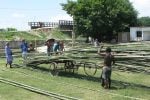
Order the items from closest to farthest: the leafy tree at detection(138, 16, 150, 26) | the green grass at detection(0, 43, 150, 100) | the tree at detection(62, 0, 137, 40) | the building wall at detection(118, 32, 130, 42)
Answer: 1. the green grass at detection(0, 43, 150, 100)
2. the tree at detection(62, 0, 137, 40)
3. the building wall at detection(118, 32, 130, 42)
4. the leafy tree at detection(138, 16, 150, 26)

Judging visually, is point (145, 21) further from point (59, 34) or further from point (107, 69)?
point (107, 69)

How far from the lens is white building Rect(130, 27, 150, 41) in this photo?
67.3 meters

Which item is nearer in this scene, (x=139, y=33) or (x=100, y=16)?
(x=100, y=16)

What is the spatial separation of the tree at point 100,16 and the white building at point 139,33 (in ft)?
4.40

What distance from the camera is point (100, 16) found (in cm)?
6662

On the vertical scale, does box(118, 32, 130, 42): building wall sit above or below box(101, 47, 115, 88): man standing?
above

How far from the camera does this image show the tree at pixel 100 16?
66.4 meters

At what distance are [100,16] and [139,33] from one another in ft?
22.1

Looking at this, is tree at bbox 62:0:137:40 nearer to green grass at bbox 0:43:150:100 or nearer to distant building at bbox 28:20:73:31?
distant building at bbox 28:20:73:31

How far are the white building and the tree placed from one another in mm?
1342

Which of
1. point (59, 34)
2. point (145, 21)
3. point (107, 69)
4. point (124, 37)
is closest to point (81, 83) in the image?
point (107, 69)

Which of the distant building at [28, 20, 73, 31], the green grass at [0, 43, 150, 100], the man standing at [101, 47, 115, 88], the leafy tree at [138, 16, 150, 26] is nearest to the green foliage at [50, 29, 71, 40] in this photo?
the distant building at [28, 20, 73, 31]

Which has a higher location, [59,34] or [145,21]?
[145,21]

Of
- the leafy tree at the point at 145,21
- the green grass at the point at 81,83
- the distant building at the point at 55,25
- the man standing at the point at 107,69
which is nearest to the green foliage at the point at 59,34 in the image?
the distant building at the point at 55,25
